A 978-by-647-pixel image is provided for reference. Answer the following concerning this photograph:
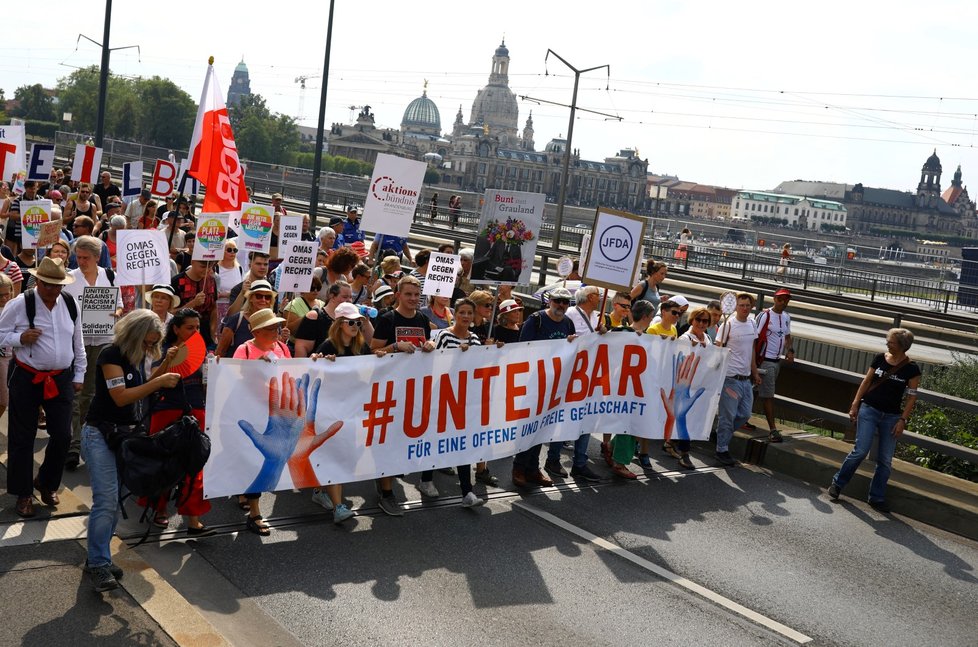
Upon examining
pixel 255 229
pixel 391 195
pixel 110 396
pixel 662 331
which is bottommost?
pixel 110 396

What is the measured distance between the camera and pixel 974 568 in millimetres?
8305

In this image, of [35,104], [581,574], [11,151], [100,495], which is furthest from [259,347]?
[35,104]

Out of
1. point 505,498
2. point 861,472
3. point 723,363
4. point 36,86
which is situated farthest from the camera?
point 36,86

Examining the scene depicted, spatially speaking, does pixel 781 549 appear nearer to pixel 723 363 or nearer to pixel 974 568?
pixel 974 568

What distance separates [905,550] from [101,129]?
95.8 feet

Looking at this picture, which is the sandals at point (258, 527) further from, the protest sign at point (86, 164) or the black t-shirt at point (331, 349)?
the protest sign at point (86, 164)

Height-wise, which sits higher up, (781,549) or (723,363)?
(723,363)

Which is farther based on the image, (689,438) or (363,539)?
(689,438)

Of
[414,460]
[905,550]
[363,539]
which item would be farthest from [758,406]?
[363,539]

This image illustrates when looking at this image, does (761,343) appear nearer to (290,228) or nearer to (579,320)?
(579,320)

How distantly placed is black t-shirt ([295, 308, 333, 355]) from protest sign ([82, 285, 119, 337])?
1.51 meters

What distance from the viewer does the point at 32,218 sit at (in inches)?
468

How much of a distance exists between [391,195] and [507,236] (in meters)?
2.27

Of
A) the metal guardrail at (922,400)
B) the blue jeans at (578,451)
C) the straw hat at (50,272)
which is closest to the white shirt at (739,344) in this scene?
the metal guardrail at (922,400)
